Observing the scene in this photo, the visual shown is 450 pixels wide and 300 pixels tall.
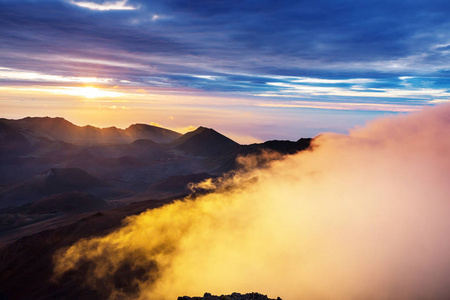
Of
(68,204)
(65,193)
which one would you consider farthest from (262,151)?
(68,204)

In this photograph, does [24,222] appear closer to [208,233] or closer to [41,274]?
[41,274]

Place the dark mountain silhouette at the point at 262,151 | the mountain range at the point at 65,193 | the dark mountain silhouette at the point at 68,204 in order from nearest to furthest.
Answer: the mountain range at the point at 65,193 → the dark mountain silhouette at the point at 68,204 → the dark mountain silhouette at the point at 262,151

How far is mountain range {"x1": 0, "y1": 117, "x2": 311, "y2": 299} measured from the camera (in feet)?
148

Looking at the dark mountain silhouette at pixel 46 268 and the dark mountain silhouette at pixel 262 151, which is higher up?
the dark mountain silhouette at pixel 262 151

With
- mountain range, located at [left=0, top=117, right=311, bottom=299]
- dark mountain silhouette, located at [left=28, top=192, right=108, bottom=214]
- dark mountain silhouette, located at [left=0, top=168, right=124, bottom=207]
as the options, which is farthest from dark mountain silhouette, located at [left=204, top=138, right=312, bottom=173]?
dark mountain silhouette, located at [left=28, top=192, right=108, bottom=214]

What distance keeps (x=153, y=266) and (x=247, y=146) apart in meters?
127

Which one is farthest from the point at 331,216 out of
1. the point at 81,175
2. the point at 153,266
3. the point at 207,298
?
the point at 81,175

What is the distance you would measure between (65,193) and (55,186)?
28.6 m

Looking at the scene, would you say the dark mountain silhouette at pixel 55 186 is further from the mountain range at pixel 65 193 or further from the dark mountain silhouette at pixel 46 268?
the dark mountain silhouette at pixel 46 268

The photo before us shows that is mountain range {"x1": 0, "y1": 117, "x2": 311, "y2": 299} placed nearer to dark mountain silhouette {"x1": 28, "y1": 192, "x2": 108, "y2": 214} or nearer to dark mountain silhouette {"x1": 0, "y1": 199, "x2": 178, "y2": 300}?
dark mountain silhouette {"x1": 28, "y1": 192, "x2": 108, "y2": 214}

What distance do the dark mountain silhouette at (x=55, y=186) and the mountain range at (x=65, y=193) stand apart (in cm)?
31

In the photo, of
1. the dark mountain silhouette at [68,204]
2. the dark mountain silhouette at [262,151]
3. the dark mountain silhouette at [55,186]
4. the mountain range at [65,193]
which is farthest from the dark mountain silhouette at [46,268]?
the dark mountain silhouette at [262,151]

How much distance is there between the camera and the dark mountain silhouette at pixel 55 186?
111912mm

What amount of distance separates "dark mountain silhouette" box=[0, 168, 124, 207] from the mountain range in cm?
31
